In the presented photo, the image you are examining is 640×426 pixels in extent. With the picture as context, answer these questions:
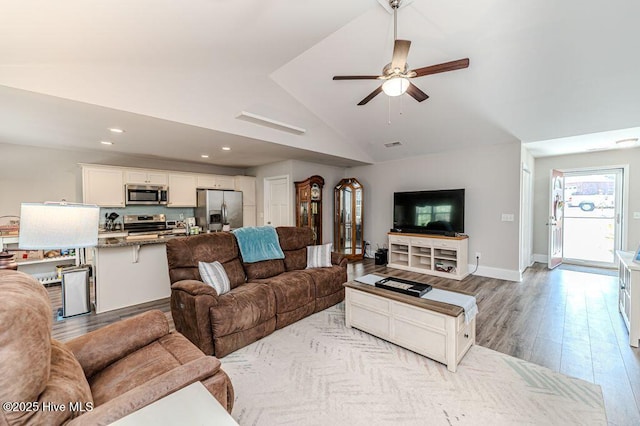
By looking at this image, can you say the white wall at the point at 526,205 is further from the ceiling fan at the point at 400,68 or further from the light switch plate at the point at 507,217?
the ceiling fan at the point at 400,68

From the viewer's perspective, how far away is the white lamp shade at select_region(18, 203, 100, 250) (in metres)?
1.59

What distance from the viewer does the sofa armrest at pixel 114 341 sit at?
1.44 m

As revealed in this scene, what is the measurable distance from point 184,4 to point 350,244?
527cm

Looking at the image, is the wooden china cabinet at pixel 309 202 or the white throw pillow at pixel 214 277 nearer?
the white throw pillow at pixel 214 277

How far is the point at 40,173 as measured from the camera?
4.64 m

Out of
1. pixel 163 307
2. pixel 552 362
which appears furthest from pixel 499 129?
pixel 163 307

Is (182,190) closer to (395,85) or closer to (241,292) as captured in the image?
(241,292)

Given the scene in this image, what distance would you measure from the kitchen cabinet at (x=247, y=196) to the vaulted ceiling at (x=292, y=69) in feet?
6.72

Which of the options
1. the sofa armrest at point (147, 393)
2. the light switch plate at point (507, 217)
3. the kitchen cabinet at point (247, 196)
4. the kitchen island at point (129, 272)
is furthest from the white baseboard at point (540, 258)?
the kitchen island at point (129, 272)

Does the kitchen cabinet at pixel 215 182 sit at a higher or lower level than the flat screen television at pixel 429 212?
higher

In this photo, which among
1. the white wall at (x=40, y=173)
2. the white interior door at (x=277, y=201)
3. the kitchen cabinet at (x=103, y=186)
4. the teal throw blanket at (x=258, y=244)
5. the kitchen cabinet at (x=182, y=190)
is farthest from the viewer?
the white interior door at (x=277, y=201)

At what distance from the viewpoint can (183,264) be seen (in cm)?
273

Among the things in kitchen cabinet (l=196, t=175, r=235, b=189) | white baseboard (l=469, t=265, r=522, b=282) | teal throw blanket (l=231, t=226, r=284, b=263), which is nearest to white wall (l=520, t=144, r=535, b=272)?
white baseboard (l=469, t=265, r=522, b=282)

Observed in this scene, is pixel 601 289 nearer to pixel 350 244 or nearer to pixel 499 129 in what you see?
pixel 499 129
